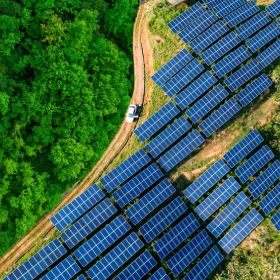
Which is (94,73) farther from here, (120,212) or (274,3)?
(274,3)

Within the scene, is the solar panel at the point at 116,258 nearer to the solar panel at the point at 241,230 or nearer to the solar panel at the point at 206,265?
the solar panel at the point at 206,265

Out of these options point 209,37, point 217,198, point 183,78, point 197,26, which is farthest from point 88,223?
point 197,26

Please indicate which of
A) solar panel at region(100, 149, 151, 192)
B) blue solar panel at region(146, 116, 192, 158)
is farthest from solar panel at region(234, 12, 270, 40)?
solar panel at region(100, 149, 151, 192)

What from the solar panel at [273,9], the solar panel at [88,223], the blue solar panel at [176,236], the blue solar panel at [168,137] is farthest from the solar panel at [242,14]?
the solar panel at [88,223]

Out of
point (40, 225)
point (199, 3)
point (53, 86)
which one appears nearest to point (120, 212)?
point (40, 225)

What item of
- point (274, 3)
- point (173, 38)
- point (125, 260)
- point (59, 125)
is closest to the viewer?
point (125, 260)

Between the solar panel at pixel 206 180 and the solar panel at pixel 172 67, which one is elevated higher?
the solar panel at pixel 172 67
